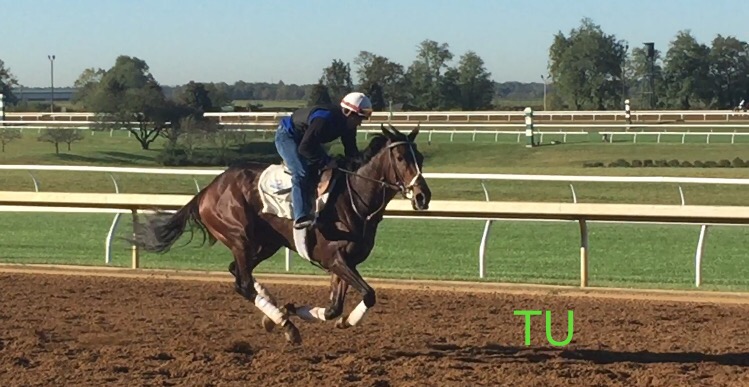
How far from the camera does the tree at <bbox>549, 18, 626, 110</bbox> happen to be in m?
68.5

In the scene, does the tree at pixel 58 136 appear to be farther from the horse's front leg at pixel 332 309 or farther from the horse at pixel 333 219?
the horse's front leg at pixel 332 309

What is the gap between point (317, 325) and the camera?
7.75 m

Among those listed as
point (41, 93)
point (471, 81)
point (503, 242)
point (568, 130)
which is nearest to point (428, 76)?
point (471, 81)

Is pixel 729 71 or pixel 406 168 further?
pixel 729 71

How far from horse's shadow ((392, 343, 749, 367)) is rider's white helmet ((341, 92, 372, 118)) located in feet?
4.71

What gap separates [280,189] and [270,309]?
760mm

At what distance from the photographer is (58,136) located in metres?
39.7

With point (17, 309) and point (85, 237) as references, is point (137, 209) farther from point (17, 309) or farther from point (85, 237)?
point (85, 237)

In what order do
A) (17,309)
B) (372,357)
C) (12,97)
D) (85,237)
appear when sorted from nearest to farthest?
(372,357)
(17,309)
(85,237)
(12,97)

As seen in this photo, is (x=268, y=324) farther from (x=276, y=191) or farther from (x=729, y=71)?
(x=729, y=71)

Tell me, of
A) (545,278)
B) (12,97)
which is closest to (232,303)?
(545,278)

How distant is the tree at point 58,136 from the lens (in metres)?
39.7

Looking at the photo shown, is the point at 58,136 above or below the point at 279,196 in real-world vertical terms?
below

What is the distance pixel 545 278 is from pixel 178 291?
3379 mm
